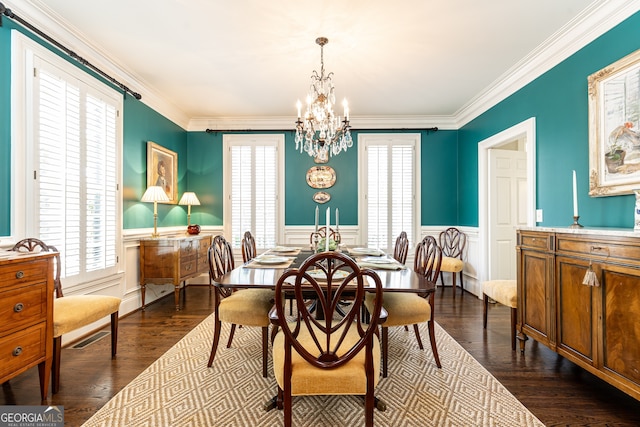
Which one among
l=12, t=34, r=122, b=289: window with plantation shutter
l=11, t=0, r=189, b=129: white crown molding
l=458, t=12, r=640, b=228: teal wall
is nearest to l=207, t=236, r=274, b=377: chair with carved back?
l=12, t=34, r=122, b=289: window with plantation shutter

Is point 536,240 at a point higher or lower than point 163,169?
lower

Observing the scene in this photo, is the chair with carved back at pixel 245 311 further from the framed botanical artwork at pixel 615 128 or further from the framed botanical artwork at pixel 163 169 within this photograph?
the framed botanical artwork at pixel 615 128

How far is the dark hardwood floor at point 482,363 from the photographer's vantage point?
1850 mm

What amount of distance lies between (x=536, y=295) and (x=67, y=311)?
11.3ft

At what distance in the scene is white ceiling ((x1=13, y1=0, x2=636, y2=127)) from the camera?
2.44m

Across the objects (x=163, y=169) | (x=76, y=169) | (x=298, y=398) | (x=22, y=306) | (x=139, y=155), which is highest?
(x=139, y=155)

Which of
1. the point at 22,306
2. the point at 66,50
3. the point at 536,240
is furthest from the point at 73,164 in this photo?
the point at 536,240

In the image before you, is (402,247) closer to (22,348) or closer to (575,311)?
(575,311)

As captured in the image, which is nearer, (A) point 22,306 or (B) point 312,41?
(A) point 22,306

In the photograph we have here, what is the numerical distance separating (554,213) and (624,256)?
1.42 meters

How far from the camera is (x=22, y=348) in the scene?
1799 millimetres

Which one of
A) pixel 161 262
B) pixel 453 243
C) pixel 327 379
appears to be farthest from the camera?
pixel 453 243

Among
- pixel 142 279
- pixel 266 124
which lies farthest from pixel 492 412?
pixel 266 124

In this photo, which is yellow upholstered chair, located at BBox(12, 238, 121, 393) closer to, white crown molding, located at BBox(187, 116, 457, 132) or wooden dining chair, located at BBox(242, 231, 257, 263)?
wooden dining chair, located at BBox(242, 231, 257, 263)
